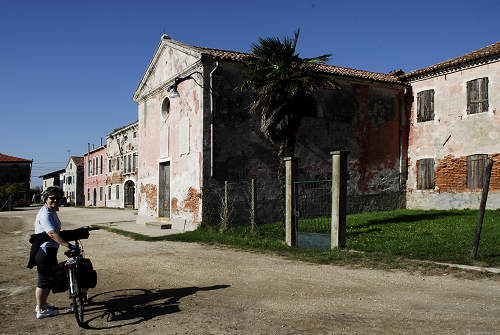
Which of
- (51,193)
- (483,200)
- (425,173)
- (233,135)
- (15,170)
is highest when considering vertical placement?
(233,135)

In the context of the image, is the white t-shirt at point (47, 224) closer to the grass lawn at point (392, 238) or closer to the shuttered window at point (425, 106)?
the grass lawn at point (392, 238)

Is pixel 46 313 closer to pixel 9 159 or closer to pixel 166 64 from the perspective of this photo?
pixel 166 64

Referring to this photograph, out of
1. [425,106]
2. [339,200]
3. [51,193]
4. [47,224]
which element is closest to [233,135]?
[339,200]

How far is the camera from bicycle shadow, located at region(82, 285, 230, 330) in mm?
4973

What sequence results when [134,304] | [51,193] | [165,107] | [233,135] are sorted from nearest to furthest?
[51,193], [134,304], [233,135], [165,107]

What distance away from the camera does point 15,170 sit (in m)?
56.8

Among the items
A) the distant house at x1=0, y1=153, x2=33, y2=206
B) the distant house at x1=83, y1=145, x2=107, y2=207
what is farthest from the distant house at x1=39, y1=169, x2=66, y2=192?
the distant house at x1=83, y1=145, x2=107, y2=207

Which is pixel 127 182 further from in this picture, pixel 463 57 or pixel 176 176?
pixel 463 57

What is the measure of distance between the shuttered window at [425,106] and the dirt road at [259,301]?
1340cm

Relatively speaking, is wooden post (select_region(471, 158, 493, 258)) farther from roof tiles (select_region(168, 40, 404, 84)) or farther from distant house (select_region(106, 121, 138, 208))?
distant house (select_region(106, 121, 138, 208))

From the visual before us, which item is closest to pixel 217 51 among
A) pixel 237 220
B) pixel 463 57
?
pixel 237 220

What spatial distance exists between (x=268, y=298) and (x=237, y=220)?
9.65 m

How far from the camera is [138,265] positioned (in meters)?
8.55

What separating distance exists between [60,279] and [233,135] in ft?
36.9
